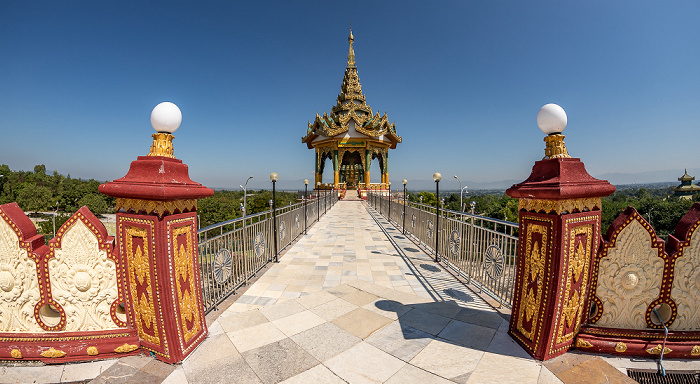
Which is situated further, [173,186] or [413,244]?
[413,244]

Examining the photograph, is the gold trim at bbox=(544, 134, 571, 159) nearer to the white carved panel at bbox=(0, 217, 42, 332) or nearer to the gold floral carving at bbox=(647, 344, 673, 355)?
the gold floral carving at bbox=(647, 344, 673, 355)

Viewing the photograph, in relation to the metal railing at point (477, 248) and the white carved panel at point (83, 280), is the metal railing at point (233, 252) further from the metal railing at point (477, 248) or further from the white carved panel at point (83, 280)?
the metal railing at point (477, 248)

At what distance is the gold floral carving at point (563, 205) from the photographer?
2.61m

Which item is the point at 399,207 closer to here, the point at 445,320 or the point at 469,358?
the point at 445,320

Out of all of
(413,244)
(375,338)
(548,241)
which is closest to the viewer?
(548,241)

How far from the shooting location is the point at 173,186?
262 cm

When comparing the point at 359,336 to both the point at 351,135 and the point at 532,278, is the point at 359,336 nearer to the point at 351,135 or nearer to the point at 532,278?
the point at 532,278

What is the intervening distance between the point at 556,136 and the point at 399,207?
9371 mm

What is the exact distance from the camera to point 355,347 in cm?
301

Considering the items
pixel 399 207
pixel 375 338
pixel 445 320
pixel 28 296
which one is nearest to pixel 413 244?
pixel 399 207

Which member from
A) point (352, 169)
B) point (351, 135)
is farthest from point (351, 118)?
point (352, 169)

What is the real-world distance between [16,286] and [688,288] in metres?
6.92

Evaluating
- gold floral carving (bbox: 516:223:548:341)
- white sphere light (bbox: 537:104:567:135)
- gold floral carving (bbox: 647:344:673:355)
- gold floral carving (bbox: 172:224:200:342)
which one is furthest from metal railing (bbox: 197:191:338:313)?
gold floral carving (bbox: 647:344:673:355)

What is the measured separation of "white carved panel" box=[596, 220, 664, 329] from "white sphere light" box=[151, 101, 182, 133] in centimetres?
484
